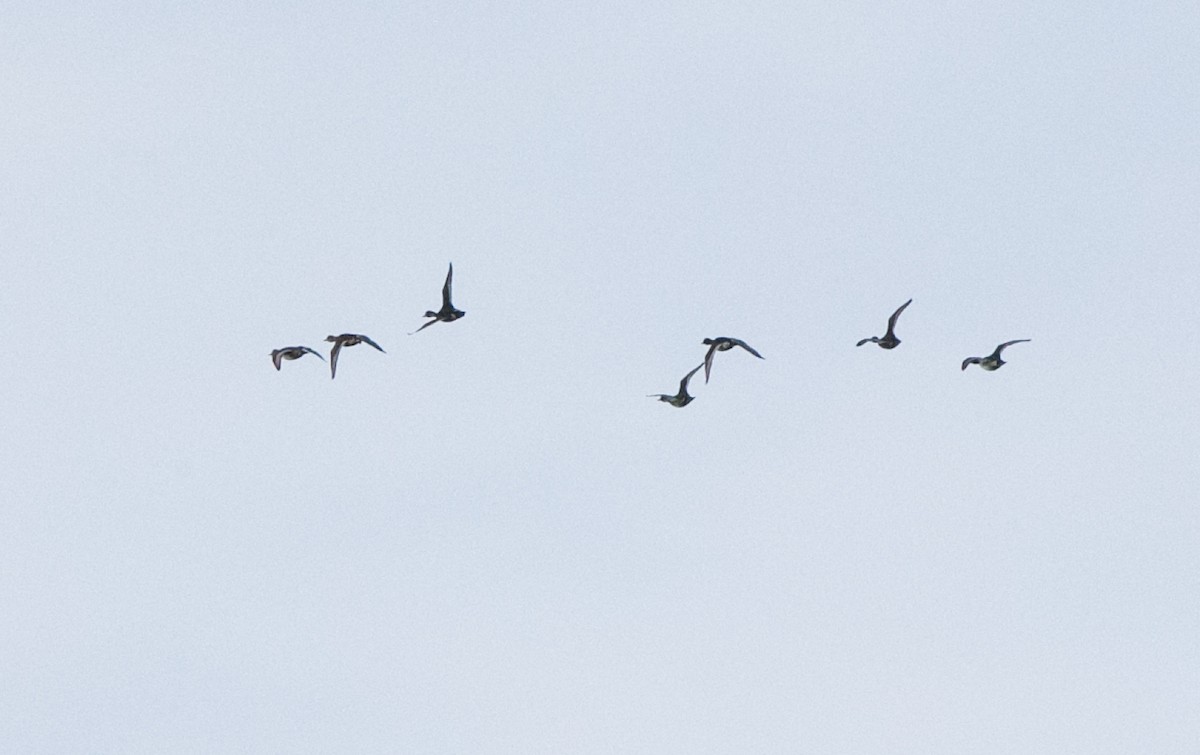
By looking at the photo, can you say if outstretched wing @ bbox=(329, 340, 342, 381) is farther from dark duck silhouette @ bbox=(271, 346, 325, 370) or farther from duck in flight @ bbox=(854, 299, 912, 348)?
duck in flight @ bbox=(854, 299, 912, 348)

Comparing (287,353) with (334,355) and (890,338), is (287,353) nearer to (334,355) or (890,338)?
(334,355)

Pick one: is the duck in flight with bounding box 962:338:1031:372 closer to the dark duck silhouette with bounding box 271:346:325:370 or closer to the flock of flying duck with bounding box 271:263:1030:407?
the flock of flying duck with bounding box 271:263:1030:407

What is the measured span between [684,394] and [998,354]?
525 inches

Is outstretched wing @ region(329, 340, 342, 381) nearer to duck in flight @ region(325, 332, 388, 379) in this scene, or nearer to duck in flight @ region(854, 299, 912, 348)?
duck in flight @ region(325, 332, 388, 379)

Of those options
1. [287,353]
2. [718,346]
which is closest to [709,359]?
[718,346]

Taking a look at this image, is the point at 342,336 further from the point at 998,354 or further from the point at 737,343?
the point at 998,354

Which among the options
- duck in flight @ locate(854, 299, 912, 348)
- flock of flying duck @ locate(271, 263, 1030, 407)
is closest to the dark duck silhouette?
flock of flying duck @ locate(271, 263, 1030, 407)

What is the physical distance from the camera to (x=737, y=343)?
319 ft

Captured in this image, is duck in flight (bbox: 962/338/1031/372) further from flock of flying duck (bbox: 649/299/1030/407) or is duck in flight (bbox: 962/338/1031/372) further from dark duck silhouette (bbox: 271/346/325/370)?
dark duck silhouette (bbox: 271/346/325/370)

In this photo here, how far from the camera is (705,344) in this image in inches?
3868

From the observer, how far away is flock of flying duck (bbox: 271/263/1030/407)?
93875mm

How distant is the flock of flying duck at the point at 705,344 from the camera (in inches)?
3696

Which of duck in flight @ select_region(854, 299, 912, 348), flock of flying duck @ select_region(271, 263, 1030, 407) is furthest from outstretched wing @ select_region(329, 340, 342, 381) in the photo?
duck in flight @ select_region(854, 299, 912, 348)

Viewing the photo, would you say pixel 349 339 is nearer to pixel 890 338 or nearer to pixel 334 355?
pixel 334 355
